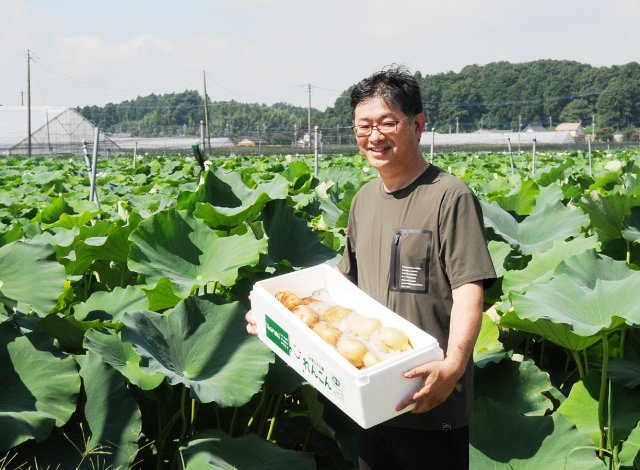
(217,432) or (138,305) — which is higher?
(138,305)

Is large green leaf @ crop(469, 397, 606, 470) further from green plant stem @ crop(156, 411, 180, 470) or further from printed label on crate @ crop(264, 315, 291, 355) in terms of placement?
green plant stem @ crop(156, 411, 180, 470)

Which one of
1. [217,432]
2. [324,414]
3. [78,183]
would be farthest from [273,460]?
[78,183]

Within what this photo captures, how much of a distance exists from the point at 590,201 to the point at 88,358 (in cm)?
221

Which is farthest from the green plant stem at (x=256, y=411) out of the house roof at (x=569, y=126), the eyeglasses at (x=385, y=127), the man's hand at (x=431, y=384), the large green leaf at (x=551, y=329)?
the house roof at (x=569, y=126)

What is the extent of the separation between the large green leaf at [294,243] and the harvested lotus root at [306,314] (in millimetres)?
1167

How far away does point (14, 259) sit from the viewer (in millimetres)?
2287

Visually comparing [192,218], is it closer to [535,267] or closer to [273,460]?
[273,460]

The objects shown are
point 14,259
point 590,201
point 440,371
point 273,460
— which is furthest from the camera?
point 590,201

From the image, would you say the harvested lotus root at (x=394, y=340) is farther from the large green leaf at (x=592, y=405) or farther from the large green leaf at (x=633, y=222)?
the large green leaf at (x=633, y=222)

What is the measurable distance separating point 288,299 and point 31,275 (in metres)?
1.08

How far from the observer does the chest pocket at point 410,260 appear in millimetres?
1535

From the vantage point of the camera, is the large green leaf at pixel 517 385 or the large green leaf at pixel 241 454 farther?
the large green leaf at pixel 517 385

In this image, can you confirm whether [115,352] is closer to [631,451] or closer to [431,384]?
[431,384]

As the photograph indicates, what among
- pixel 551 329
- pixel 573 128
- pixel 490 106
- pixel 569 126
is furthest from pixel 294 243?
pixel 490 106
